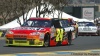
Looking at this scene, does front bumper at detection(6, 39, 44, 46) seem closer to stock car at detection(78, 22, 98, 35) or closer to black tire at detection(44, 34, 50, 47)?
black tire at detection(44, 34, 50, 47)

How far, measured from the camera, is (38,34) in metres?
17.6

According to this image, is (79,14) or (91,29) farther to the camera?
(79,14)

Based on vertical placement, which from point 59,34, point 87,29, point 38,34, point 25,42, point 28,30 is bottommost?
point 87,29

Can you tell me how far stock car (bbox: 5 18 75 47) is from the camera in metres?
17.6

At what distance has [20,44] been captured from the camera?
17812mm

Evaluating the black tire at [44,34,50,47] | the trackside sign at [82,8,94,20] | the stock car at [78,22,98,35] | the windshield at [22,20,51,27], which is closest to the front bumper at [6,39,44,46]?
the black tire at [44,34,50,47]

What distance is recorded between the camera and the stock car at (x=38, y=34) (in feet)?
57.9

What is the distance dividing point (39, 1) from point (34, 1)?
0.81m

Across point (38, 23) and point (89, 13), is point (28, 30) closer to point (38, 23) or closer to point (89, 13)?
point (38, 23)

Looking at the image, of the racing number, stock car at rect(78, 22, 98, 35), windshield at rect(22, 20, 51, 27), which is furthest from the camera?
stock car at rect(78, 22, 98, 35)

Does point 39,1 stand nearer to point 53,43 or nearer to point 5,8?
point 5,8

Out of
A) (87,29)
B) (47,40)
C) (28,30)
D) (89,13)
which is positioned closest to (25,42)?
(28,30)

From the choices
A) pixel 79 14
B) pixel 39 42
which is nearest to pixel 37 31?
pixel 39 42

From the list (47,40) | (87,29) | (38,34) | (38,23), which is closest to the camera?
(38,34)
